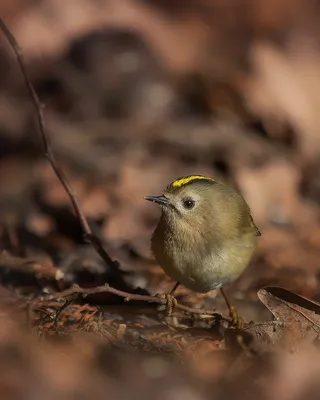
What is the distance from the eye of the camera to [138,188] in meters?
5.63

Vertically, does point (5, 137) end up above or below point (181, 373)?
below

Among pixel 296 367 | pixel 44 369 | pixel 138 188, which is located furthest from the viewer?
pixel 138 188

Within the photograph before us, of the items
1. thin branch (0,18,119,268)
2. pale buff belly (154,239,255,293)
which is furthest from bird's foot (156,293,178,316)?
thin branch (0,18,119,268)

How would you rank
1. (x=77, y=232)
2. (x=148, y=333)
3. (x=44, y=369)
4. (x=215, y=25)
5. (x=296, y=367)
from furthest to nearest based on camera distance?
(x=215, y=25) < (x=77, y=232) < (x=148, y=333) < (x=296, y=367) < (x=44, y=369)

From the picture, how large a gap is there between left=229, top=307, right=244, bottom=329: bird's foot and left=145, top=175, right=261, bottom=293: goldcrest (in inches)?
4.9

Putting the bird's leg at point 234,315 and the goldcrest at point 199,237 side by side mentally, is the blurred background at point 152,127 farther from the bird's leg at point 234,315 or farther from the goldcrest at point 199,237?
the goldcrest at point 199,237

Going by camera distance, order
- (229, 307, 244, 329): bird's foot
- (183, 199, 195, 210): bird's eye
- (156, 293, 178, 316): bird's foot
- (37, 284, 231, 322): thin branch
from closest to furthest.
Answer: (37, 284, 231, 322): thin branch → (229, 307, 244, 329): bird's foot → (156, 293, 178, 316): bird's foot → (183, 199, 195, 210): bird's eye

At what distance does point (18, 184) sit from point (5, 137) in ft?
2.36

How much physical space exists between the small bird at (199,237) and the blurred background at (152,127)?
0.31m

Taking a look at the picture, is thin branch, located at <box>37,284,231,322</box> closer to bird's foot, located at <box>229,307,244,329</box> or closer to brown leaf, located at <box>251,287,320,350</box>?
bird's foot, located at <box>229,307,244,329</box>

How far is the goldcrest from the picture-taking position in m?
3.75

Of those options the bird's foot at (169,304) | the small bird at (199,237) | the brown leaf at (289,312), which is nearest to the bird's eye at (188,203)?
the small bird at (199,237)

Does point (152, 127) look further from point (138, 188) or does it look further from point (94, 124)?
point (138, 188)

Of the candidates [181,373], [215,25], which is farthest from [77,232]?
[215,25]
